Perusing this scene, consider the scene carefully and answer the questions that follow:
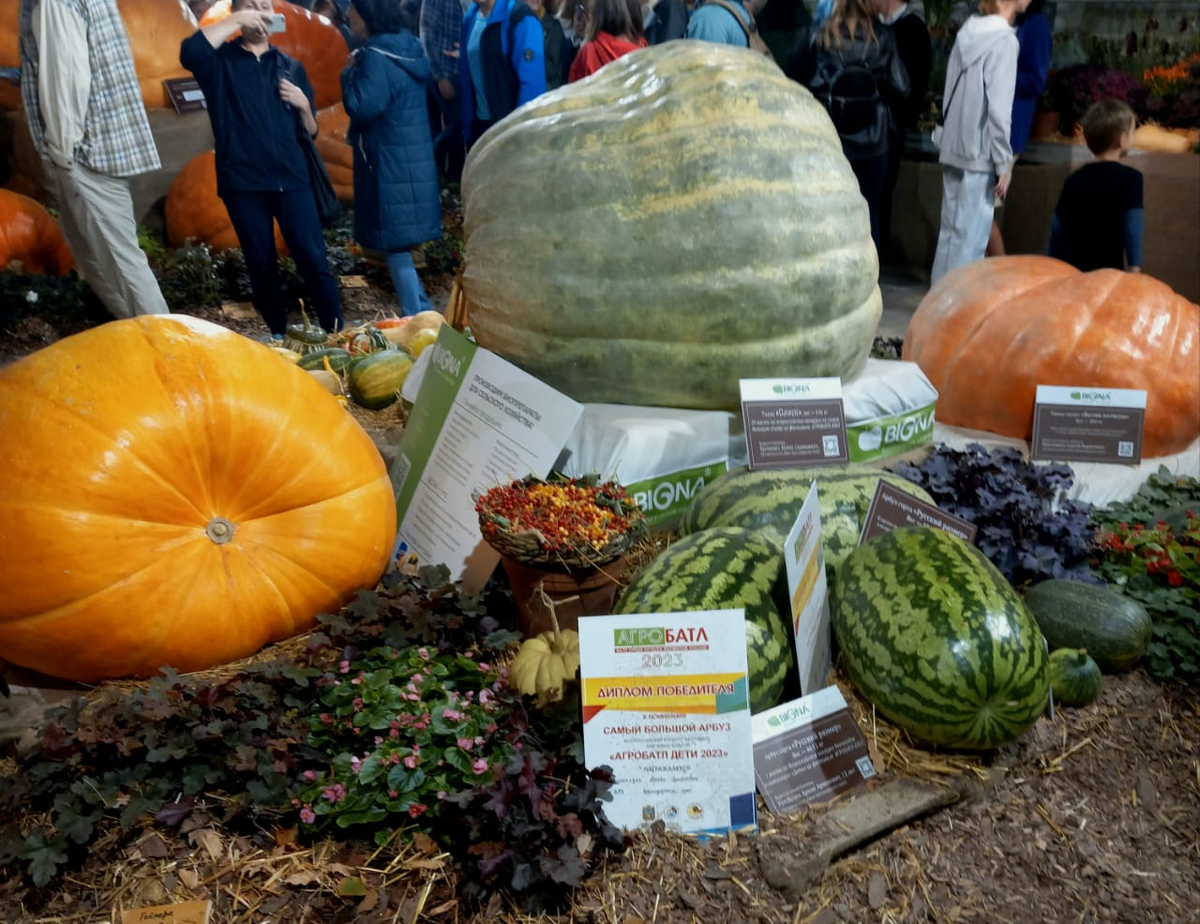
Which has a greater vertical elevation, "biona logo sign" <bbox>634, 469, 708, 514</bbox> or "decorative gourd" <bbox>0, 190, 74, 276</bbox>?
"decorative gourd" <bbox>0, 190, 74, 276</bbox>

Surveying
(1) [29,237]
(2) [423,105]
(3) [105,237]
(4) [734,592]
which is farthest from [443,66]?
(4) [734,592]

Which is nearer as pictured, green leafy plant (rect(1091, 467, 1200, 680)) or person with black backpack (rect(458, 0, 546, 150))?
green leafy plant (rect(1091, 467, 1200, 680))

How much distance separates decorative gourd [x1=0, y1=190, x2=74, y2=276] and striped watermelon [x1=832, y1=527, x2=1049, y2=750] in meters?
5.42

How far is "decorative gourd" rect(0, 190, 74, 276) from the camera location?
17.9ft

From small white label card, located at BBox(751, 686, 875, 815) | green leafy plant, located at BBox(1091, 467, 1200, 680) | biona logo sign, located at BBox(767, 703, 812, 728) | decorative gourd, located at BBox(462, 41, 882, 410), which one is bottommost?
green leafy plant, located at BBox(1091, 467, 1200, 680)

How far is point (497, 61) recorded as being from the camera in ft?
19.0

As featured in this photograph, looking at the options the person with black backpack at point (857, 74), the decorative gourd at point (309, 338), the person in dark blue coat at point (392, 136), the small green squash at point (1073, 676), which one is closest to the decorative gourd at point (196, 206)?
the person in dark blue coat at point (392, 136)

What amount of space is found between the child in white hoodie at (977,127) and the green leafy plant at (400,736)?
4885mm

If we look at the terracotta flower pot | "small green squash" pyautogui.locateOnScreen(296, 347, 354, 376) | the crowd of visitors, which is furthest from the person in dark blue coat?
the terracotta flower pot

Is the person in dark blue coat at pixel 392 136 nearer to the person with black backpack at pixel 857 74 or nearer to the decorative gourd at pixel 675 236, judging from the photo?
the person with black backpack at pixel 857 74

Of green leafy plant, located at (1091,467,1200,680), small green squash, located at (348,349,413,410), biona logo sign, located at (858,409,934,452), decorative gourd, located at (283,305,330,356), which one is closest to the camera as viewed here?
green leafy plant, located at (1091,467,1200,680)

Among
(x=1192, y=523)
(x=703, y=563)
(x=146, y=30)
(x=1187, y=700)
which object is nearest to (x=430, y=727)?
(x=703, y=563)

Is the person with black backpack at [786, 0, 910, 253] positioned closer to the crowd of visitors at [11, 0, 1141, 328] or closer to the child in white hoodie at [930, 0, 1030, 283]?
the crowd of visitors at [11, 0, 1141, 328]

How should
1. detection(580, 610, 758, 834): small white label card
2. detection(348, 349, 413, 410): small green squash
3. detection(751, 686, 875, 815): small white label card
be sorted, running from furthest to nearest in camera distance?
1. detection(348, 349, 413, 410): small green squash
2. detection(751, 686, 875, 815): small white label card
3. detection(580, 610, 758, 834): small white label card
